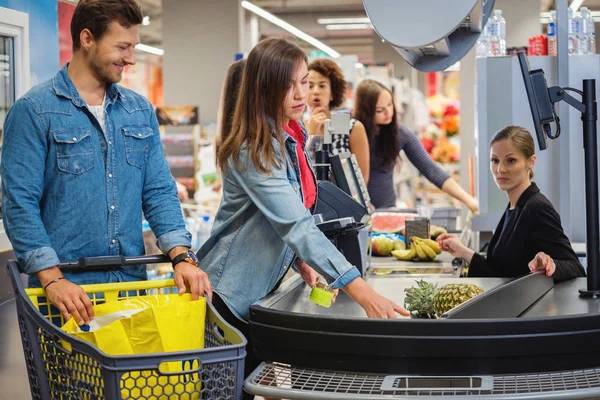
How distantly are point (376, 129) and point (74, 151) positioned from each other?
370 centimetres

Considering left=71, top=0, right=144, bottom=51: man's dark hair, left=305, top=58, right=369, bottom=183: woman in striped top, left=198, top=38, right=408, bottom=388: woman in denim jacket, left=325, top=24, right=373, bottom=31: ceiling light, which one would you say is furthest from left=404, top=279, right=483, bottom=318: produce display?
left=325, top=24, right=373, bottom=31: ceiling light

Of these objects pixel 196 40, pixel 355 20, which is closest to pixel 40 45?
pixel 196 40

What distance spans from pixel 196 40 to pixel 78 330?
11058 millimetres

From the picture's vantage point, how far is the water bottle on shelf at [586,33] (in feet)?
13.0

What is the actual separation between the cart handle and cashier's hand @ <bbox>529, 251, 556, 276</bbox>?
118 cm

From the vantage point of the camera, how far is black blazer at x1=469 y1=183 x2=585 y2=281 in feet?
8.94

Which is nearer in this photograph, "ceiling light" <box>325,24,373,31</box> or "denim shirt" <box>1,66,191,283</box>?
"denim shirt" <box>1,66,191,283</box>

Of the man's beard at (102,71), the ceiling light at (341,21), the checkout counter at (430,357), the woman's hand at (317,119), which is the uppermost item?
the ceiling light at (341,21)

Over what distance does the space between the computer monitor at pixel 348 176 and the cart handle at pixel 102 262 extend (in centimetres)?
108

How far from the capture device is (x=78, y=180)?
219 cm

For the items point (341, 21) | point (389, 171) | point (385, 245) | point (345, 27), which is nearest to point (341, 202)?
point (385, 245)

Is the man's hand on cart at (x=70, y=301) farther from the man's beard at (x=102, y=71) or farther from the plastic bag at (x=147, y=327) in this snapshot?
the man's beard at (x=102, y=71)

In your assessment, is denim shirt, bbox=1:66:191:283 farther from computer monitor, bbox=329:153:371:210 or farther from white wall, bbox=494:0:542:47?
white wall, bbox=494:0:542:47

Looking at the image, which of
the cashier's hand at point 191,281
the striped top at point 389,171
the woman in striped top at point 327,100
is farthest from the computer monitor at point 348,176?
the striped top at point 389,171
